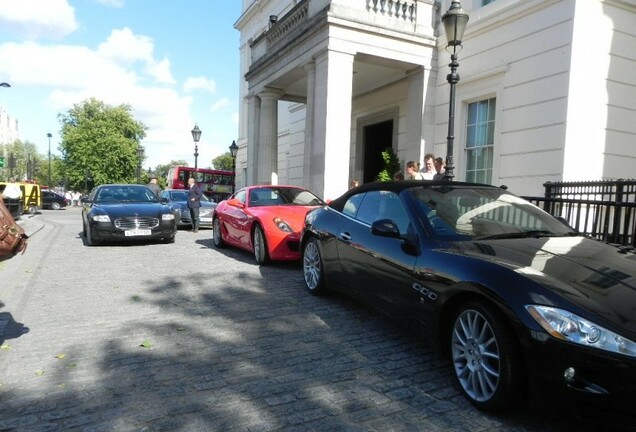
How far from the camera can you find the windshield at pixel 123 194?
10.6 meters

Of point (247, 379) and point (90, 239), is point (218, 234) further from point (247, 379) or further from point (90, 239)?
point (247, 379)

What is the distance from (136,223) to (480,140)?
874cm

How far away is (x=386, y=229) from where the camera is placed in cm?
371

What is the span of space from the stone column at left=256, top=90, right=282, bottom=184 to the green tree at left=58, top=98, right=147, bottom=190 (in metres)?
41.5

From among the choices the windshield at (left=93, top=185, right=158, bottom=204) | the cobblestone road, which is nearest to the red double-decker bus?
the windshield at (left=93, top=185, right=158, bottom=204)

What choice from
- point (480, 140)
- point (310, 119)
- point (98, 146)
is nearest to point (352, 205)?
point (310, 119)

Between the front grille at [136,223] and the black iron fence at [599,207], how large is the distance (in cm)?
756

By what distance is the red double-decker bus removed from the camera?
38.0 meters

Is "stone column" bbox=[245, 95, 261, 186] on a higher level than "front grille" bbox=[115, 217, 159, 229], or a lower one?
higher

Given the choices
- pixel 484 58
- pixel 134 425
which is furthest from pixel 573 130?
pixel 134 425

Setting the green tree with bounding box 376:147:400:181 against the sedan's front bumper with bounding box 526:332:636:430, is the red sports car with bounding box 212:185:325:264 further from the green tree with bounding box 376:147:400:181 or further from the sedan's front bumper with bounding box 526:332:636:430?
the green tree with bounding box 376:147:400:181

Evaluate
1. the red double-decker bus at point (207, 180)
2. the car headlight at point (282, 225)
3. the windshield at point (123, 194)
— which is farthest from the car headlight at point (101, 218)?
the red double-decker bus at point (207, 180)

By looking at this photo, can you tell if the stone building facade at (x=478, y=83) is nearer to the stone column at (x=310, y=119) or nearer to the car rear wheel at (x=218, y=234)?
the stone column at (x=310, y=119)

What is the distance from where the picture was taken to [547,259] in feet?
9.86
